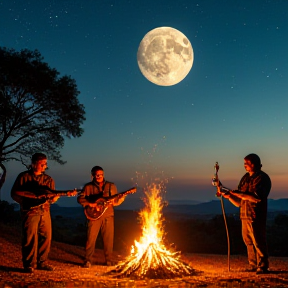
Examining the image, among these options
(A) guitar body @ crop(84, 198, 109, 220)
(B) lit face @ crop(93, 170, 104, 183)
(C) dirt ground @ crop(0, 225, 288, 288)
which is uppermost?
(B) lit face @ crop(93, 170, 104, 183)

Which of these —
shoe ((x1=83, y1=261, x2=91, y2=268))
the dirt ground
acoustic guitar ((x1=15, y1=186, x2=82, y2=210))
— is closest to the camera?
the dirt ground

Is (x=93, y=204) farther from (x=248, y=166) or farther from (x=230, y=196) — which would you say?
(x=248, y=166)

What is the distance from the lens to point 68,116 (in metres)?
20.0

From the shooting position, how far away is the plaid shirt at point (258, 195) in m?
8.61

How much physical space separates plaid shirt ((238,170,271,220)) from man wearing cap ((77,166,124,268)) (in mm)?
2772

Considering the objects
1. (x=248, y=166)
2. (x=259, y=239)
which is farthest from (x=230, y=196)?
(x=259, y=239)

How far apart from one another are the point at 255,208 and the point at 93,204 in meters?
3.54

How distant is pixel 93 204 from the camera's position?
9680 mm

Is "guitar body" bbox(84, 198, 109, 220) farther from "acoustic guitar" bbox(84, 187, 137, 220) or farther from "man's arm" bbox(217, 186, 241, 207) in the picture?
"man's arm" bbox(217, 186, 241, 207)

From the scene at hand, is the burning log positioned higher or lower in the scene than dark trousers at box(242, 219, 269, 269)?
lower

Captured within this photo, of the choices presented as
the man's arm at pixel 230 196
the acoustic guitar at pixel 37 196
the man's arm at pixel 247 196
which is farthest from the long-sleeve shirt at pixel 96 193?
the man's arm at pixel 247 196

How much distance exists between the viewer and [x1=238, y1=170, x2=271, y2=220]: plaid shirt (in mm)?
8609

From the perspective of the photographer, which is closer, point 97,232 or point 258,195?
point 258,195

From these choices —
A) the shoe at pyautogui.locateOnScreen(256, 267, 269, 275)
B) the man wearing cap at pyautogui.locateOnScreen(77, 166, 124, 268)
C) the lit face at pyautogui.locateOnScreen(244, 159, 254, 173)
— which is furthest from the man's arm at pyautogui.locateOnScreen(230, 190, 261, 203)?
the man wearing cap at pyautogui.locateOnScreen(77, 166, 124, 268)
